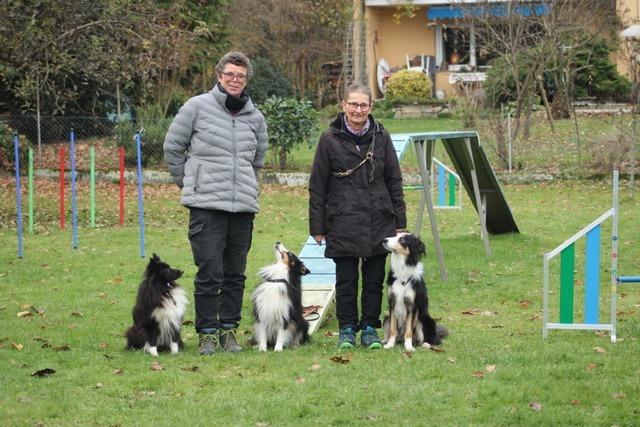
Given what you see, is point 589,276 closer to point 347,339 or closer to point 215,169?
point 347,339

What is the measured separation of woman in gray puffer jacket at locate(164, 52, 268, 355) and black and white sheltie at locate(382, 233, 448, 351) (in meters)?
1.09

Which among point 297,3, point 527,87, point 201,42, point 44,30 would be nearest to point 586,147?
point 527,87

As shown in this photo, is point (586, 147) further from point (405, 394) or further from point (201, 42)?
point (405, 394)

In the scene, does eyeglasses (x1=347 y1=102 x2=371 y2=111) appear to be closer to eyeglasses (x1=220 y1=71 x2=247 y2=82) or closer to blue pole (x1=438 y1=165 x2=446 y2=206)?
eyeglasses (x1=220 y1=71 x2=247 y2=82)

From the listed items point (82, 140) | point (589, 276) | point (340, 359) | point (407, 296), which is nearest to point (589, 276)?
point (589, 276)

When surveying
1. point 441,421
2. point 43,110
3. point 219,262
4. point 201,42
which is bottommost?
point 441,421

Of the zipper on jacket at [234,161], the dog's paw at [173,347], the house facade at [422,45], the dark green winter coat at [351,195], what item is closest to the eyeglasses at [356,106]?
the dark green winter coat at [351,195]

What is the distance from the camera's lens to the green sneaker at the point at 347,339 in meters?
7.84

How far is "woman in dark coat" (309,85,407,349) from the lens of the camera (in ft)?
25.1

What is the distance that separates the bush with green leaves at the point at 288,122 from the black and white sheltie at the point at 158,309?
539 inches

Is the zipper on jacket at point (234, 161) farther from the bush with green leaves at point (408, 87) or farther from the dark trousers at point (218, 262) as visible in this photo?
the bush with green leaves at point (408, 87)

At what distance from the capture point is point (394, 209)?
7.80 metres

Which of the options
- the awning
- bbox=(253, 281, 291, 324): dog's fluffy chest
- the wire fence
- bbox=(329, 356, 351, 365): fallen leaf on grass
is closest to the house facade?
the awning

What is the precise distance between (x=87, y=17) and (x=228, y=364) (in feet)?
35.8
